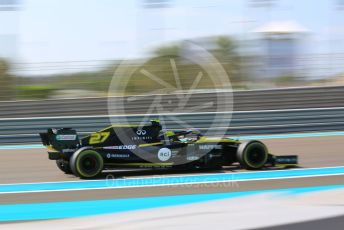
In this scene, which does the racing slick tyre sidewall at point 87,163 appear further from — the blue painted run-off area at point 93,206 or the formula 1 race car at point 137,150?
the blue painted run-off area at point 93,206

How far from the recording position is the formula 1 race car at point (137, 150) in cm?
779

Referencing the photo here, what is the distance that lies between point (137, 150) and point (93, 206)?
2.00m

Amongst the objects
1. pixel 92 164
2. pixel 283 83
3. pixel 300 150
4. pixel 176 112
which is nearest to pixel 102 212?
pixel 92 164

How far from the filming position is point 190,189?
663 cm

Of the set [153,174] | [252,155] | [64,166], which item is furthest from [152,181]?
[252,155]

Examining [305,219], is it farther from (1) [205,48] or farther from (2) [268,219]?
(1) [205,48]

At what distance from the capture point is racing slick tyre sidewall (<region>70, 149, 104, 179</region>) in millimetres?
7672

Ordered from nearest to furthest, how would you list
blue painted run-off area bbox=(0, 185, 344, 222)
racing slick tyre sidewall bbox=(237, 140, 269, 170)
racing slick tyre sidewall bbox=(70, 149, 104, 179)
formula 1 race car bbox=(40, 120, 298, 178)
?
blue painted run-off area bbox=(0, 185, 344, 222), racing slick tyre sidewall bbox=(70, 149, 104, 179), formula 1 race car bbox=(40, 120, 298, 178), racing slick tyre sidewall bbox=(237, 140, 269, 170)

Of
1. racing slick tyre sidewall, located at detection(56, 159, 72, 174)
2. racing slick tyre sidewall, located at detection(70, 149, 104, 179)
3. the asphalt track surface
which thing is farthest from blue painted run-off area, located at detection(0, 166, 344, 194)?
racing slick tyre sidewall, located at detection(56, 159, 72, 174)

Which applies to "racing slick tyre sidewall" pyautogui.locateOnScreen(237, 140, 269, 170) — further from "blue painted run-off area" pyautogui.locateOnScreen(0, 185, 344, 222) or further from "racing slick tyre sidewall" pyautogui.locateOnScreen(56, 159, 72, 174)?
"racing slick tyre sidewall" pyautogui.locateOnScreen(56, 159, 72, 174)

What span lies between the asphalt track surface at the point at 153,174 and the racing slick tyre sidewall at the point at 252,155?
0.96 ft

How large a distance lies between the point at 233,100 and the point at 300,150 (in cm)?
505

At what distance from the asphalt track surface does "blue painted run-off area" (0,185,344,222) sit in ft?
0.29

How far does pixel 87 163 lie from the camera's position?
7.75 m
